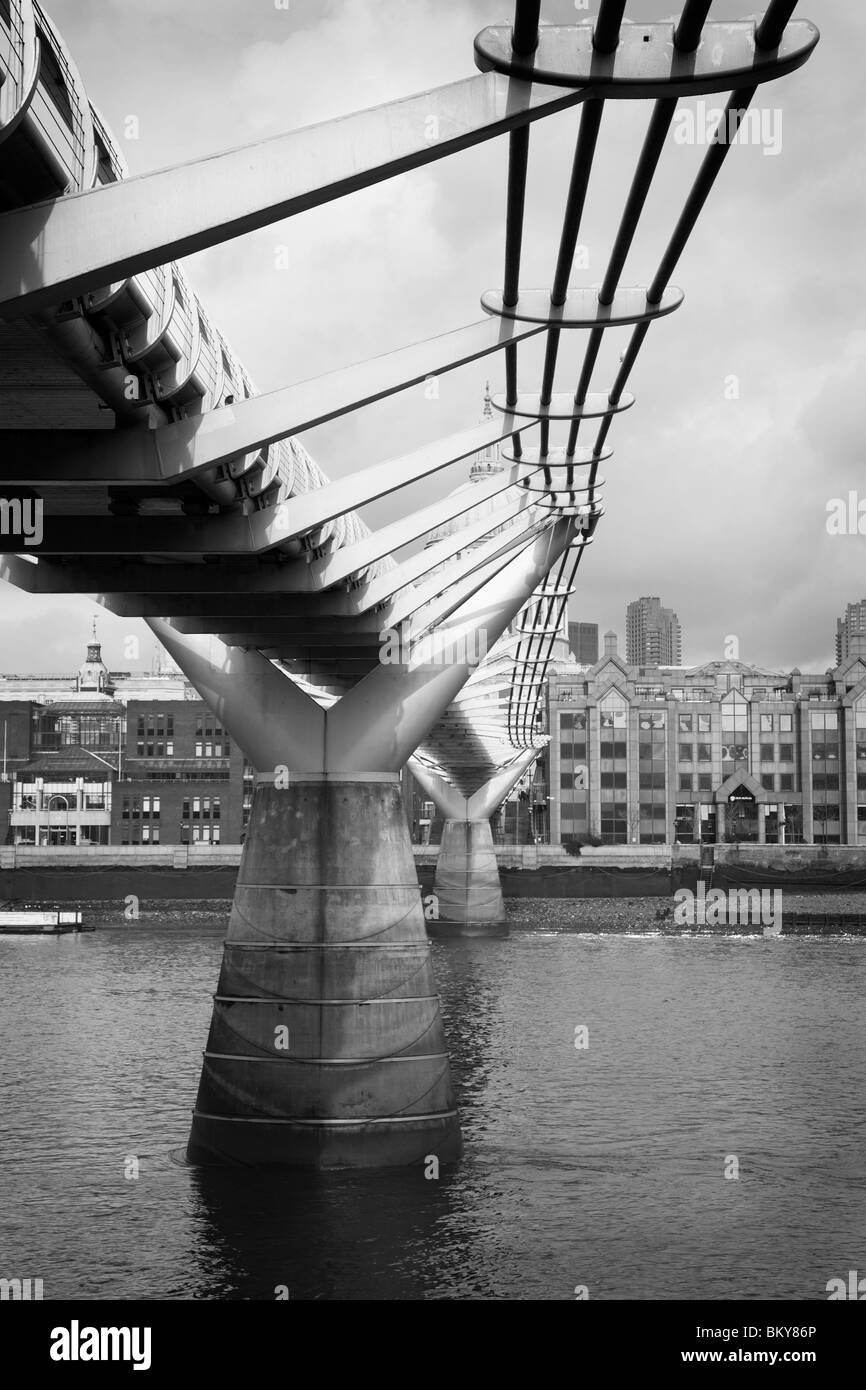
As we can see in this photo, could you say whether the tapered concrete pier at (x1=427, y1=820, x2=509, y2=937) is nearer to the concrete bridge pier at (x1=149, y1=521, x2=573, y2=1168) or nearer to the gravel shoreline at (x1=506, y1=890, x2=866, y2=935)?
the gravel shoreline at (x1=506, y1=890, x2=866, y2=935)

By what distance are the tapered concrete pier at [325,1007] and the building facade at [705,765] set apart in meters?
95.3

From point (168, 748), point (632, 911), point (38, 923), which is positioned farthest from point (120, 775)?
point (632, 911)

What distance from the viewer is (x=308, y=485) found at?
20.1m

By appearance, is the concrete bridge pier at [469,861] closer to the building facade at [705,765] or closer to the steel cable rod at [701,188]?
the building facade at [705,765]

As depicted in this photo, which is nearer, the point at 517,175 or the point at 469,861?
the point at 517,175

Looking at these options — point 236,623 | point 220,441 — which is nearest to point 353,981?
point 236,623

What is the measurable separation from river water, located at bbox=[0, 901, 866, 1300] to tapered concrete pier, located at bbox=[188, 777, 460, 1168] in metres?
0.61

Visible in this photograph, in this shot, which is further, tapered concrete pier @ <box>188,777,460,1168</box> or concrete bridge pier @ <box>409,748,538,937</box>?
concrete bridge pier @ <box>409,748,538,937</box>

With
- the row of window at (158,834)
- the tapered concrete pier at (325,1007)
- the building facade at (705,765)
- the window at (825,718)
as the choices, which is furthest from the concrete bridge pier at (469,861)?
the tapered concrete pier at (325,1007)

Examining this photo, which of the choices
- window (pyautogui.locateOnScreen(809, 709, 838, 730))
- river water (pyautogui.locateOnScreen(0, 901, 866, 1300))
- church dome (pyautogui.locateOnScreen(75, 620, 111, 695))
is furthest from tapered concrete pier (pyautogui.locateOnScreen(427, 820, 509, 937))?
church dome (pyautogui.locateOnScreen(75, 620, 111, 695))

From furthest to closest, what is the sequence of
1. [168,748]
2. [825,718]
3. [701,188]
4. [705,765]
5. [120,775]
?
[120,775], [705,765], [168,748], [825,718], [701,188]

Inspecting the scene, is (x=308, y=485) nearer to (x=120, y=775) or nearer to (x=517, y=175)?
(x=517, y=175)

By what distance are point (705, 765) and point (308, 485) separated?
103975 millimetres

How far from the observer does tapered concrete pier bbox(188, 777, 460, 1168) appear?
74.8ft
